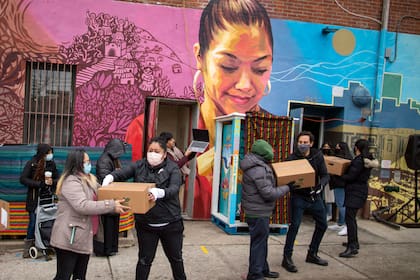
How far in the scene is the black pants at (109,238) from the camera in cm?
578

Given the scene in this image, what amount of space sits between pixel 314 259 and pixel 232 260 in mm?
1188

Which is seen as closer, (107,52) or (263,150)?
(263,150)

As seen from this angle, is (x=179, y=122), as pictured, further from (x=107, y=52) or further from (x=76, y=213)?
(x=76, y=213)

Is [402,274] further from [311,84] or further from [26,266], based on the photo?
[26,266]

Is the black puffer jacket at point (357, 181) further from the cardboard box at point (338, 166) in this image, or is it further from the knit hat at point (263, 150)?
the knit hat at point (263, 150)

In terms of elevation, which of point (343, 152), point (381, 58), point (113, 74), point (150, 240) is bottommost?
point (150, 240)

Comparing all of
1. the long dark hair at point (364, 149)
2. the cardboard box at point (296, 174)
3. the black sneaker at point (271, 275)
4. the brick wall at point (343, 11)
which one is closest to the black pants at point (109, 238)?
the black sneaker at point (271, 275)

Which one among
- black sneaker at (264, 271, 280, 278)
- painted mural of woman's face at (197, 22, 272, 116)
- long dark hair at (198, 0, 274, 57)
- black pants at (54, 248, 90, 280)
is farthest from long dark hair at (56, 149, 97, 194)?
long dark hair at (198, 0, 274, 57)

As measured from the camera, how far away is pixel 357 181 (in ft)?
20.7

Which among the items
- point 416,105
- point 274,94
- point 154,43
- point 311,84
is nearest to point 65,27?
point 154,43

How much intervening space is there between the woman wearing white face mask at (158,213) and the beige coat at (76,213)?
37 cm

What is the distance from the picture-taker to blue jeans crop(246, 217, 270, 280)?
491 cm

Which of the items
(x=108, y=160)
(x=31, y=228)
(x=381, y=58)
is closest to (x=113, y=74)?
(x=108, y=160)

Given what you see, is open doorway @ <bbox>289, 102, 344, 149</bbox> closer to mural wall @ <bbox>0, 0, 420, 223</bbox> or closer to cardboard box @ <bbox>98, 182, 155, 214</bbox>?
mural wall @ <bbox>0, 0, 420, 223</bbox>
